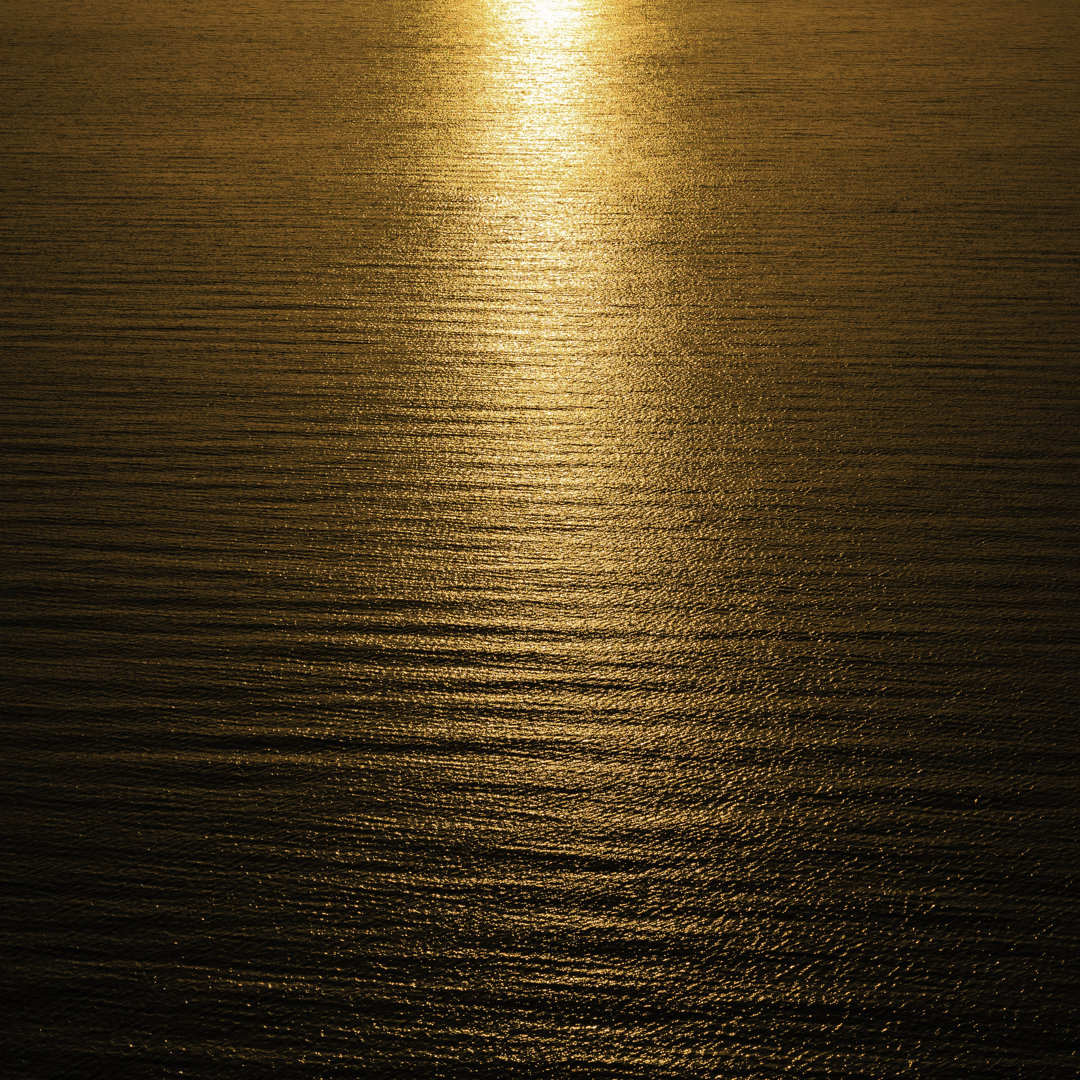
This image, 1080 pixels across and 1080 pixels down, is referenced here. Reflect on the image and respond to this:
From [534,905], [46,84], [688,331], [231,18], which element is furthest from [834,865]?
[231,18]

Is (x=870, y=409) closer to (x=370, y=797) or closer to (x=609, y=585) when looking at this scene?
(x=609, y=585)

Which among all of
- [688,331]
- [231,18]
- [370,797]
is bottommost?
[231,18]

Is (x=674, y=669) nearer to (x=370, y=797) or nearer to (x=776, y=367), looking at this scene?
(x=370, y=797)

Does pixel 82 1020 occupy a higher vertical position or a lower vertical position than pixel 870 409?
higher

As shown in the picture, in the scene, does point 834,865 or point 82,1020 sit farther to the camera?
point 834,865

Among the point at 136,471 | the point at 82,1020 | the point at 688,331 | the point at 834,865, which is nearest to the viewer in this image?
the point at 82,1020

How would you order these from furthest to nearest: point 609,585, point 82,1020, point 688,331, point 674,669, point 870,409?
point 688,331 < point 870,409 < point 609,585 < point 674,669 < point 82,1020
